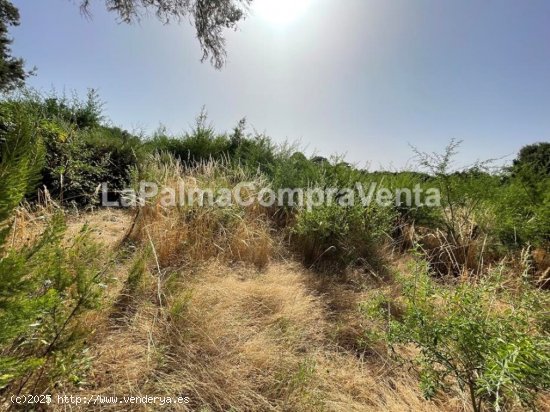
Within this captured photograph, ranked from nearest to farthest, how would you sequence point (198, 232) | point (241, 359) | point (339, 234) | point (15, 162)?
point (15, 162) → point (241, 359) → point (198, 232) → point (339, 234)

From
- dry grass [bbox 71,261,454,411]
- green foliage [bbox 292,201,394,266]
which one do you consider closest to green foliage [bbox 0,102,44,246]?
dry grass [bbox 71,261,454,411]

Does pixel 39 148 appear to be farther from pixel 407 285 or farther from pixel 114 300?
pixel 407 285

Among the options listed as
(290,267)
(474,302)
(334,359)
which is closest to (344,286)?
(290,267)

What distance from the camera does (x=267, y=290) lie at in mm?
2234

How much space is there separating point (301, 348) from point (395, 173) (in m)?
3.87

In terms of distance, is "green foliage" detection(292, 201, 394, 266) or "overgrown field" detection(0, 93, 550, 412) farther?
"green foliage" detection(292, 201, 394, 266)

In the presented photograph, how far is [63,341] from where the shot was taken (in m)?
1.05

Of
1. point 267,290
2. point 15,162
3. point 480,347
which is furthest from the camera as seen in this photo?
point 267,290

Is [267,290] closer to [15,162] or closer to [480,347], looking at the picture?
[480,347]

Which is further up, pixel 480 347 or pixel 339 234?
pixel 339 234

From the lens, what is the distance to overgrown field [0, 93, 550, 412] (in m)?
0.89

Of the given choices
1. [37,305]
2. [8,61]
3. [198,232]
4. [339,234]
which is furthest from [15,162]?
[8,61]

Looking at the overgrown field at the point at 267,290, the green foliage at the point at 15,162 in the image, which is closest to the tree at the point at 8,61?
the overgrown field at the point at 267,290

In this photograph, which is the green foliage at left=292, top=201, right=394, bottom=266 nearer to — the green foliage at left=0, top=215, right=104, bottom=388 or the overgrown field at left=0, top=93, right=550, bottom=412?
the overgrown field at left=0, top=93, right=550, bottom=412
